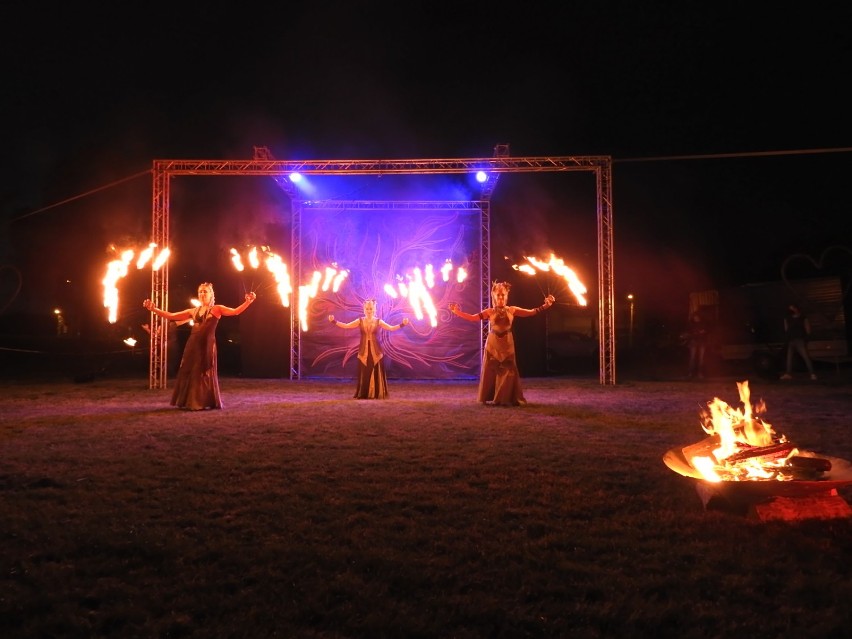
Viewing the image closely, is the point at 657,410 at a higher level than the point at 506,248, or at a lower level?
lower

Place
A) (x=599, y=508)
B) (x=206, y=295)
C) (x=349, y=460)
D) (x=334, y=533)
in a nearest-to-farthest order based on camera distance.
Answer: (x=334, y=533) → (x=599, y=508) → (x=349, y=460) → (x=206, y=295)

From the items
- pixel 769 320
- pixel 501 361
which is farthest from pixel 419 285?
pixel 769 320

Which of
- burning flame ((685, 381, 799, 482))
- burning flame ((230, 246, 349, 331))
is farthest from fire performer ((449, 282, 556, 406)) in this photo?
burning flame ((230, 246, 349, 331))

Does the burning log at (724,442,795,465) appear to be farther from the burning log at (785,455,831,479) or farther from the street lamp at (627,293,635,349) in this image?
the street lamp at (627,293,635,349)

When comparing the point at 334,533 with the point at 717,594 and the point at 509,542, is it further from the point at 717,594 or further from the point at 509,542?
the point at 717,594

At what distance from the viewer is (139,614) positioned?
9.26ft

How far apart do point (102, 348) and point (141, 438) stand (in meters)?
23.3

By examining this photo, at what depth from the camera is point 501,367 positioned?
11.4 m

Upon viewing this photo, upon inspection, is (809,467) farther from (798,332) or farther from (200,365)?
(798,332)

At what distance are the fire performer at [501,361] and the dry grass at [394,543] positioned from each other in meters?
3.67

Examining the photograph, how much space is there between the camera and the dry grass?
9.16 ft

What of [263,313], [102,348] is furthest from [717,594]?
[102,348]

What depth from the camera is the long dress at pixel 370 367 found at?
13.1 metres

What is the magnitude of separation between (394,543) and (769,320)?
20.2 metres
